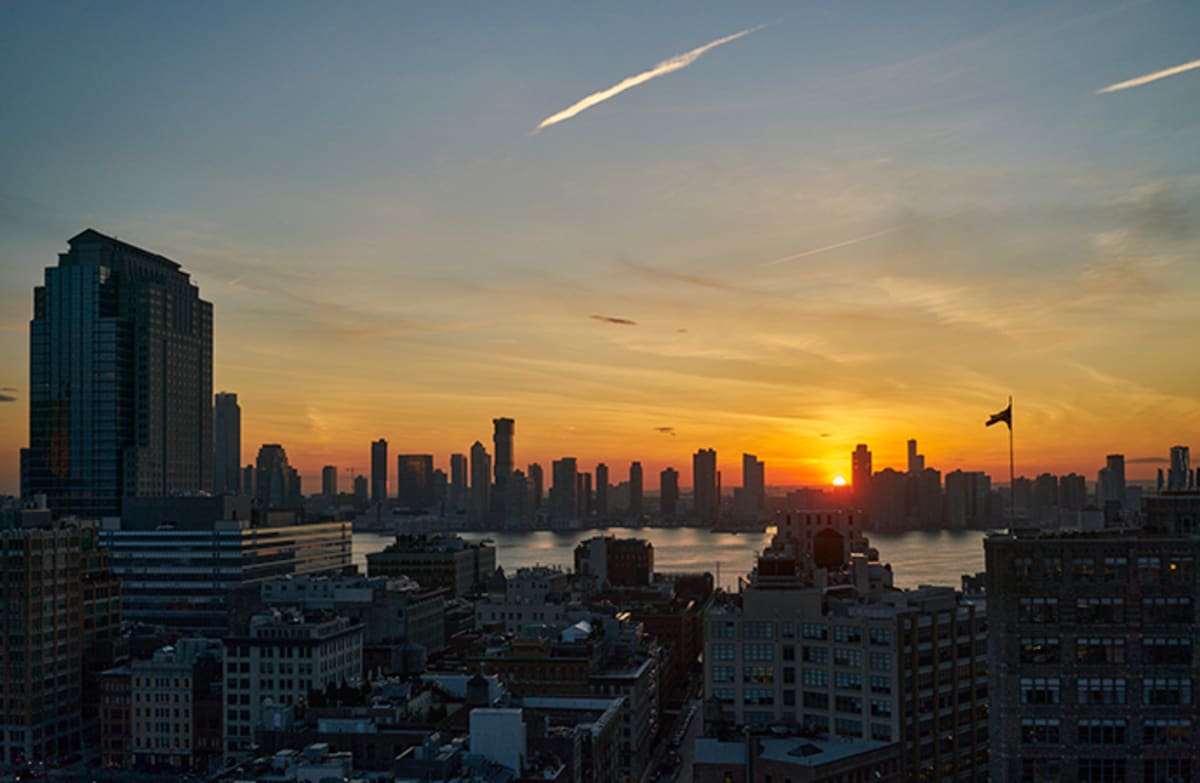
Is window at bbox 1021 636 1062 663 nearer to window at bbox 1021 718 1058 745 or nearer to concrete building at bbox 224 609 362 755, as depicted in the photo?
window at bbox 1021 718 1058 745

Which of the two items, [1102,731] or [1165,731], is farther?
[1102,731]

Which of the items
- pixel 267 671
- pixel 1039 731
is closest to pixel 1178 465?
pixel 1039 731

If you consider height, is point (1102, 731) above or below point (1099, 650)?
below

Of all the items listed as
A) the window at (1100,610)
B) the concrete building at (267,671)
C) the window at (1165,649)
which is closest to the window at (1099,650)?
the window at (1100,610)

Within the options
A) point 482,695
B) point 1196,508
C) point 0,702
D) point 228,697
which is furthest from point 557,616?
point 1196,508

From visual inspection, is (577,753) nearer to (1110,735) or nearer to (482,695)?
(482,695)

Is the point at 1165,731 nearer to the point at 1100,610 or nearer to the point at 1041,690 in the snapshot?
the point at 1041,690

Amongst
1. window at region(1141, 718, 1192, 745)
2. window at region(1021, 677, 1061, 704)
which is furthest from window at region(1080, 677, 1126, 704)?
window at region(1141, 718, 1192, 745)

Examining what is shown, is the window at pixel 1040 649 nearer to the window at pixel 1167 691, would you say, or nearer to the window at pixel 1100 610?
the window at pixel 1100 610
